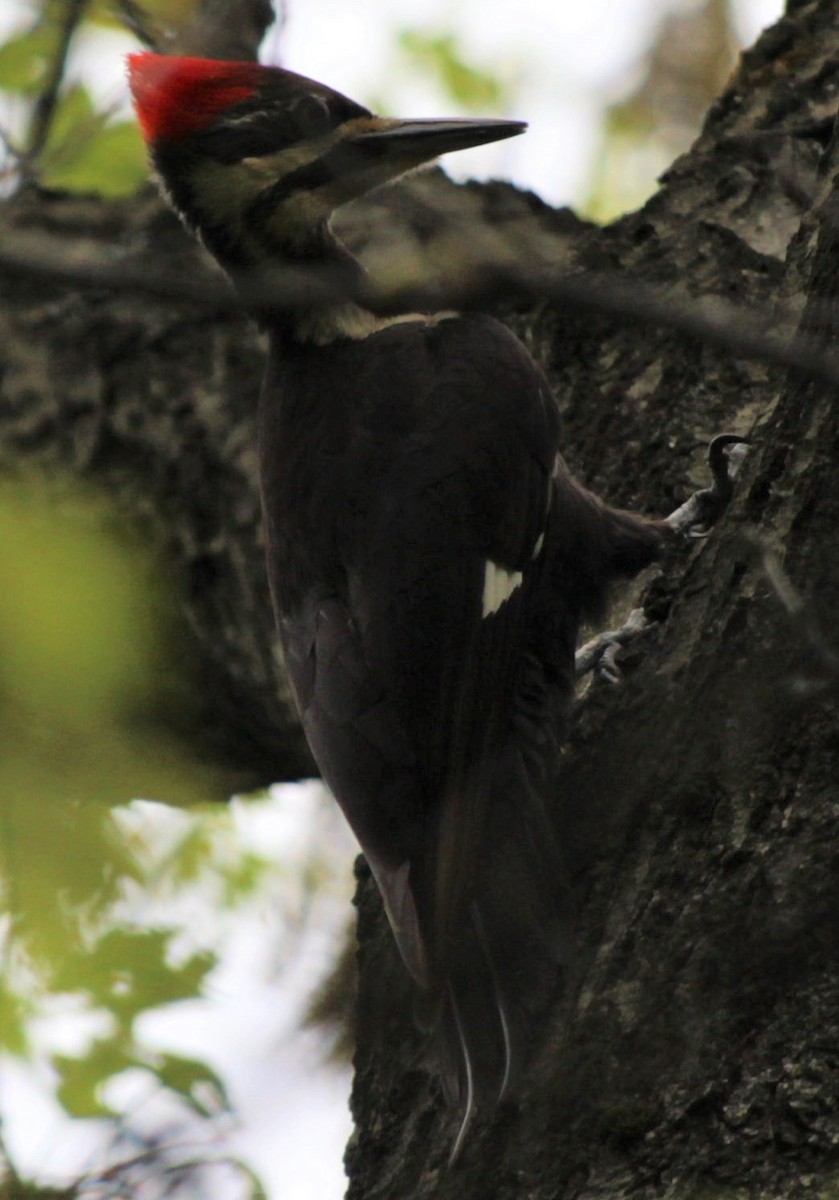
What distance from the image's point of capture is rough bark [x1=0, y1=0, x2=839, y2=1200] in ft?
5.30

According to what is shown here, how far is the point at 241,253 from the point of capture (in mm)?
3334

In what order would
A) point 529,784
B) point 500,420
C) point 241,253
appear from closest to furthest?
point 529,784 < point 500,420 < point 241,253

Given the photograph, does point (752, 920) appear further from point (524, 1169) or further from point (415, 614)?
point (415, 614)

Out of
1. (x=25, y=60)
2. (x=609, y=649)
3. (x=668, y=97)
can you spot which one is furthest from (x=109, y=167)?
(x=668, y=97)

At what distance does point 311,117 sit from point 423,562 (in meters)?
1.21

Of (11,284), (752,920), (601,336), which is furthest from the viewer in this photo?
(11,284)

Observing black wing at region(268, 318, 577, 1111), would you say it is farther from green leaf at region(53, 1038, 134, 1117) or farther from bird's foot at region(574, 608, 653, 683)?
green leaf at region(53, 1038, 134, 1117)

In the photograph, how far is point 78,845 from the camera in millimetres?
2621

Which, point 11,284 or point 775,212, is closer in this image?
point 775,212

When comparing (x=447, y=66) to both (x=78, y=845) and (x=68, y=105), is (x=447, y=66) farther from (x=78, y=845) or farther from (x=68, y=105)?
(x=78, y=845)

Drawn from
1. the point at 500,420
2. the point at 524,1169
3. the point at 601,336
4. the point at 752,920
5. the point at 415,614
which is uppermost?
the point at 601,336

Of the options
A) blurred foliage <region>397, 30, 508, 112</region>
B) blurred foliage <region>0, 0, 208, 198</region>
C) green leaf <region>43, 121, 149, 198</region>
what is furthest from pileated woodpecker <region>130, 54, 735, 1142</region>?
blurred foliage <region>397, 30, 508, 112</region>

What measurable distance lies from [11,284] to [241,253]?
0.90 meters

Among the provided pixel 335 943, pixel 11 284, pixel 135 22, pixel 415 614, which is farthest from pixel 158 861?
pixel 135 22
